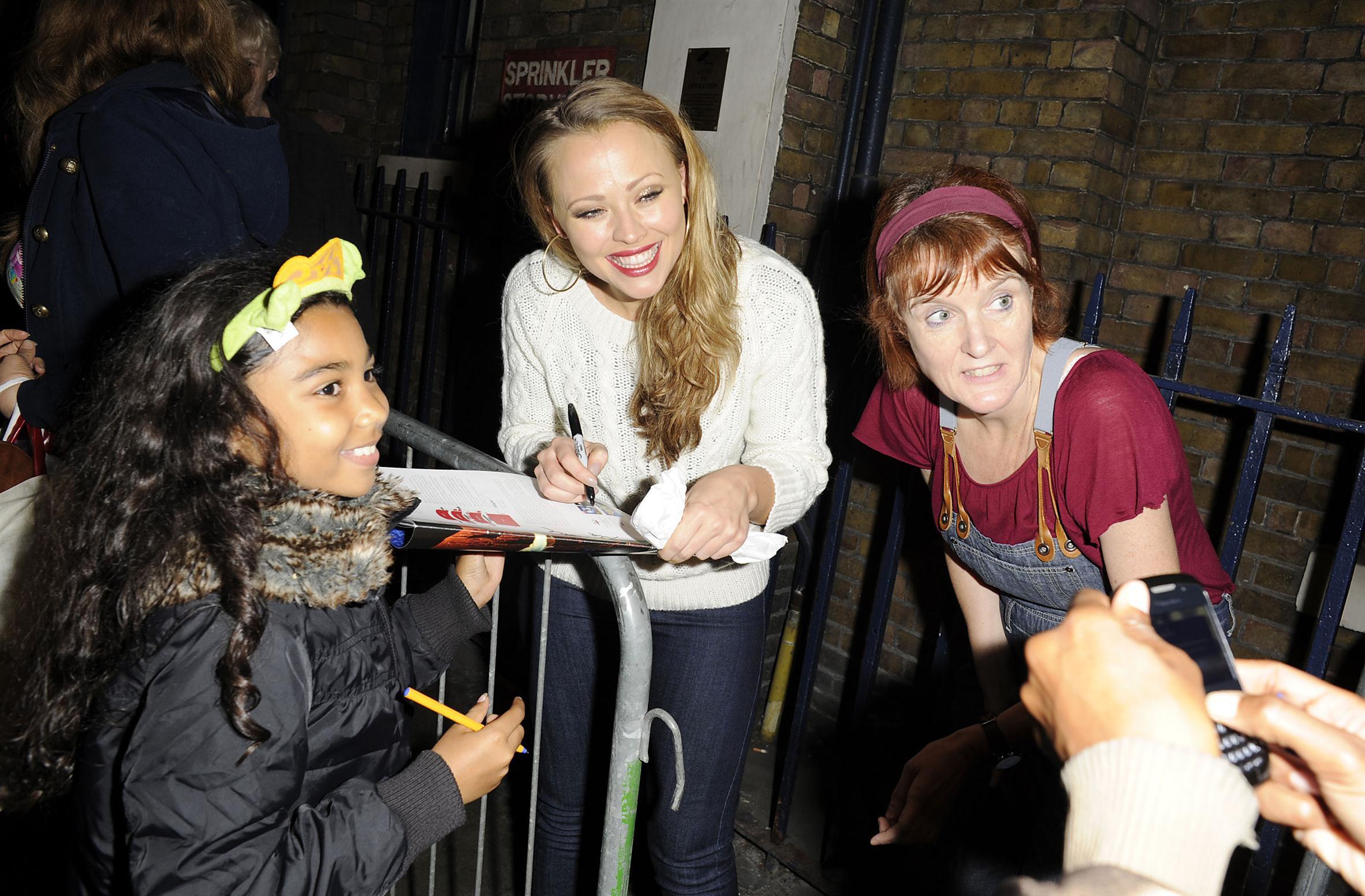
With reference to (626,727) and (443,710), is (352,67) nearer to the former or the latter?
(443,710)

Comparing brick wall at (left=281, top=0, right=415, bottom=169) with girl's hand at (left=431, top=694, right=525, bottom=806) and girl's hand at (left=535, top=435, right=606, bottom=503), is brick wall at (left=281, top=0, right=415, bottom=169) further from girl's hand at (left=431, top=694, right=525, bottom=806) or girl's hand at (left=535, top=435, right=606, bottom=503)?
girl's hand at (left=431, top=694, right=525, bottom=806)

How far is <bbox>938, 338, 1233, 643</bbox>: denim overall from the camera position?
1733mm

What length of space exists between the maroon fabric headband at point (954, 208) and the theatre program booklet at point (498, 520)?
2.69 ft

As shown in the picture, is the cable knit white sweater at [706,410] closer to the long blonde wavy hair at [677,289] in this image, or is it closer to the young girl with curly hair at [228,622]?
the long blonde wavy hair at [677,289]

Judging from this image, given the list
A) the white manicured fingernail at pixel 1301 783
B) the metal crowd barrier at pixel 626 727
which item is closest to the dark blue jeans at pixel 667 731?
the metal crowd barrier at pixel 626 727

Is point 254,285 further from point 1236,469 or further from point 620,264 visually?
point 1236,469

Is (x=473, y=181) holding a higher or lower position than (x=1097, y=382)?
higher

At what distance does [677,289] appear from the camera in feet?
6.38

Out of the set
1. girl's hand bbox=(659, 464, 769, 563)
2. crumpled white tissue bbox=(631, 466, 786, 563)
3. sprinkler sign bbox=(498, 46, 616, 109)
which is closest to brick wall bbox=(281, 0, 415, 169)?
sprinkler sign bbox=(498, 46, 616, 109)

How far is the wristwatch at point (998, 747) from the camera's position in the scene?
189cm

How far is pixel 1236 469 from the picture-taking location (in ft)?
10.3

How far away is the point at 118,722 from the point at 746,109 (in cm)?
300

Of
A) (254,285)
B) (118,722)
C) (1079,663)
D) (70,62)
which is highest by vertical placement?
(70,62)

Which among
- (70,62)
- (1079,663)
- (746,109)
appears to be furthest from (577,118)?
(746,109)
